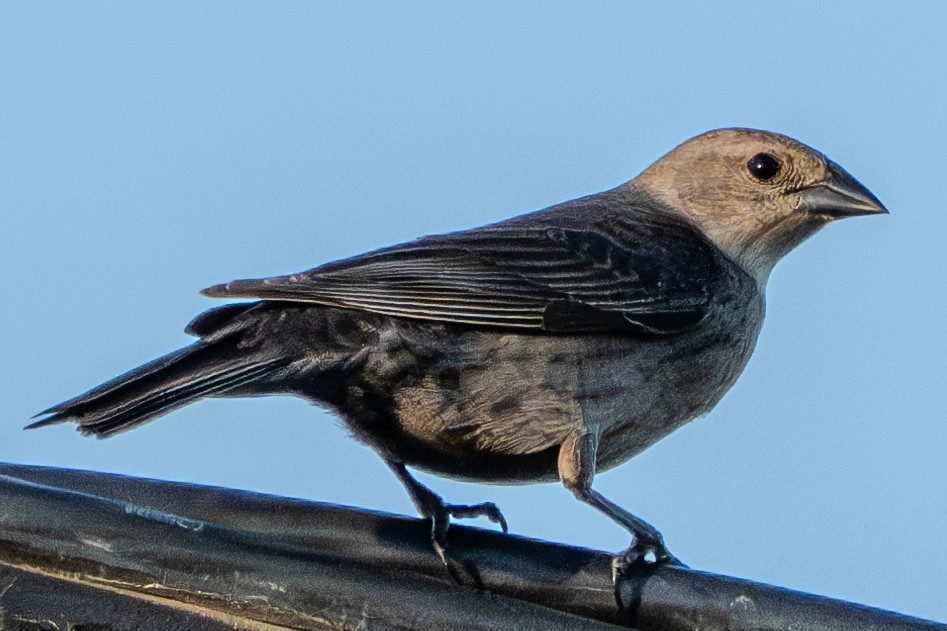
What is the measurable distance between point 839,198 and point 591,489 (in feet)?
6.86

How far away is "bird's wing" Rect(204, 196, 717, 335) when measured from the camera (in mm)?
5363

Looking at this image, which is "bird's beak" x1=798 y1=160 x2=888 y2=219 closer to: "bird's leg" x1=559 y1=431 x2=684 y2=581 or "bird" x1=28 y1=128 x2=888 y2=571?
"bird" x1=28 y1=128 x2=888 y2=571

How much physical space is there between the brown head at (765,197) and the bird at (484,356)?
0.52 meters

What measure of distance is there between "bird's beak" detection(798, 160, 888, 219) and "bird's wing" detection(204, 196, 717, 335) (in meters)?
0.51

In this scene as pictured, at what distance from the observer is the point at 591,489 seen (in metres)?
5.36

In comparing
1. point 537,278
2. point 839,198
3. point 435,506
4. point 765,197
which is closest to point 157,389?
point 435,506

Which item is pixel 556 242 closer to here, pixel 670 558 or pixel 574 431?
pixel 574 431

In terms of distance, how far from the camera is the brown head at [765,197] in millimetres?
6660

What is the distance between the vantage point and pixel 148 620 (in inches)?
133

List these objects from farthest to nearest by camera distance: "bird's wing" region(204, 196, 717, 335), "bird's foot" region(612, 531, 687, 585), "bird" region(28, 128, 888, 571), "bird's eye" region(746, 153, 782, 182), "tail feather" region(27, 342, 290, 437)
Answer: "bird's eye" region(746, 153, 782, 182)
"bird's wing" region(204, 196, 717, 335)
"bird" region(28, 128, 888, 571)
"tail feather" region(27, 342, 290, 437)
"bird's foot" region(612, 531, 687, 585)

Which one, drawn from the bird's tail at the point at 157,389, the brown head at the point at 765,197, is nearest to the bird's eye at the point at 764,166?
the brown head at the point at 765,197

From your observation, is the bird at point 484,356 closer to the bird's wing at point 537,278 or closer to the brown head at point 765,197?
A: the bird's wing at point 537,278

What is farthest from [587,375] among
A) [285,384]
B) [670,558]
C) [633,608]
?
[633,608]

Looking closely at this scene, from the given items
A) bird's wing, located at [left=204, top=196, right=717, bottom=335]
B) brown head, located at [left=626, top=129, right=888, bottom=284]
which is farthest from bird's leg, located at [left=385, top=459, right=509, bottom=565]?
brown head, located at [left=626, top=129, right=888, bottom=284]
